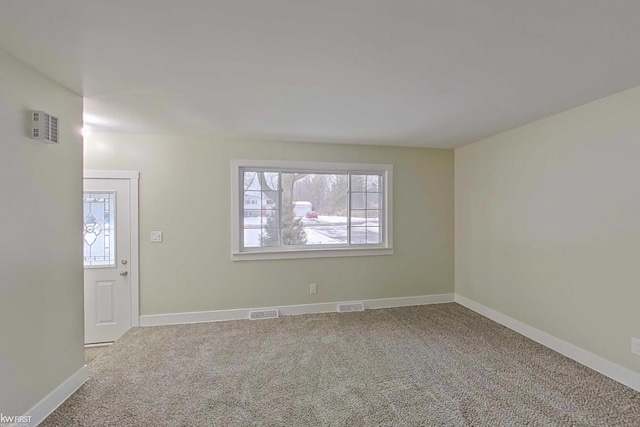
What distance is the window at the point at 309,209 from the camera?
394 centimetres

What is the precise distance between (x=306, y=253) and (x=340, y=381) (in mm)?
1841

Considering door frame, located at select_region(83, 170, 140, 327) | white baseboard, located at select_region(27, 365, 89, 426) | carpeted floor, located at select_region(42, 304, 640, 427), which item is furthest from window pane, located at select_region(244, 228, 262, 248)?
white baseboard, located at select_region(27, 365, 89, 426)

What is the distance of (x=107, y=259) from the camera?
3539 millimetres

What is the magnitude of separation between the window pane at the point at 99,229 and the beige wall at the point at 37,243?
4.05ft

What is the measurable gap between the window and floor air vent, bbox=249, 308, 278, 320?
0.71m

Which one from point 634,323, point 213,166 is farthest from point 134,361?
point 634,323

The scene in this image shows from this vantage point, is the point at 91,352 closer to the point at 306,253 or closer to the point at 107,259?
the point at 107,259

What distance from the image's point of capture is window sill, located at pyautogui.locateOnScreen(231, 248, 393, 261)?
3.87m

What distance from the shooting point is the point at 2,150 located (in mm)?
1734

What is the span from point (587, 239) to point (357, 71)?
98.9 inches

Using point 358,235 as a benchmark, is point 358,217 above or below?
above

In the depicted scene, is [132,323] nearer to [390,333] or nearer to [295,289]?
[295,289]

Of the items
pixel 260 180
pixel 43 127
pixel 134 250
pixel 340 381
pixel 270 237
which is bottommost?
pixel 340 381

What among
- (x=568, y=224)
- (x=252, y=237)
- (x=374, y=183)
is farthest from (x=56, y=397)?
(x=568, y=224)
